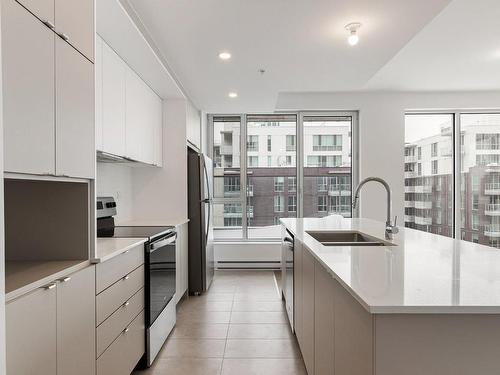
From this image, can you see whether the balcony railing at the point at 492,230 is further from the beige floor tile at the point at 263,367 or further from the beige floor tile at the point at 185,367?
the beige floor tile at the point at 185,367

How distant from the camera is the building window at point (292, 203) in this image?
562cm

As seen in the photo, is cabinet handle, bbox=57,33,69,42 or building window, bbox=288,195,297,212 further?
building window, bbox=288,195,297,212

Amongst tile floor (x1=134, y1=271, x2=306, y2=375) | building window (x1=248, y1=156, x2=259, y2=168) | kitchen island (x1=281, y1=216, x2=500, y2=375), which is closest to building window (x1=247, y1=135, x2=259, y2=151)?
building window (x1=248, y1=156, x2=259, y2=168)

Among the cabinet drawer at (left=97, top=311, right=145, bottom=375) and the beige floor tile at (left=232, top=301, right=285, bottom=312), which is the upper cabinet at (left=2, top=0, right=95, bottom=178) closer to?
the cabinet drawer at (left=97, top=311, right=145, bottom=375)

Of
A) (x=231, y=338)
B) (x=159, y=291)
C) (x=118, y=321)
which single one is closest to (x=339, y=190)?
(x=231, y=338)

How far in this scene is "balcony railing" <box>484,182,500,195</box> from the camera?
523cm

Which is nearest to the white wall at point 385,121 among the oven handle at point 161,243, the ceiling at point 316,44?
the ceiling at point 316,44

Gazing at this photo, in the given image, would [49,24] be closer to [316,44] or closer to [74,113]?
[74,113]

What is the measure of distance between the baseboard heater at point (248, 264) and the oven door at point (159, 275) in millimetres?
2411

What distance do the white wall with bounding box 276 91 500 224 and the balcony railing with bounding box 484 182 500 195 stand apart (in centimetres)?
116

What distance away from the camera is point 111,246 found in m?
2.08

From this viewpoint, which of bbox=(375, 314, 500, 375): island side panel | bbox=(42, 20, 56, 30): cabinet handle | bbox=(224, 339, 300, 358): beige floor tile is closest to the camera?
bbox=(375, 314, 500, 375): island side panel

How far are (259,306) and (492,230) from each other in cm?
398

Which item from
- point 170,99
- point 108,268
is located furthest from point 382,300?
point 170,99
